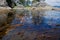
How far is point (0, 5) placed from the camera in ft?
212

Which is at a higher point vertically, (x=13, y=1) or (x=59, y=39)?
(x=59, y=39)

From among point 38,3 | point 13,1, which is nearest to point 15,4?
point 13,1

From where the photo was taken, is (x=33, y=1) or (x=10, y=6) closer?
(x=10, y=6)

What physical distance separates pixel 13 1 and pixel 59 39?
5298cm

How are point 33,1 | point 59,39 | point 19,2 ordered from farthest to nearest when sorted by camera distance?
point 33,1 < point 19,2 < point 59,39

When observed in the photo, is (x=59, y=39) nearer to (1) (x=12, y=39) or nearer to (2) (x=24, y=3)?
(1) (x=12, y=39)

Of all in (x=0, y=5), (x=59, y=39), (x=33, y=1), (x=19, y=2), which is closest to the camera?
(x=59, y=39)

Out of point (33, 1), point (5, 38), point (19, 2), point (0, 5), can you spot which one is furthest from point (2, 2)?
point (5, 38)

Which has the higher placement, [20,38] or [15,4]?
[20,38]

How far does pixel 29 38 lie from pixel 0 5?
5090 centimetres

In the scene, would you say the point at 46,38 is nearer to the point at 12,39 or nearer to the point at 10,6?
the point at 12,39

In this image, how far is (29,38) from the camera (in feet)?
51.8

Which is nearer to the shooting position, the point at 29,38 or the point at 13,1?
the point at 29,38

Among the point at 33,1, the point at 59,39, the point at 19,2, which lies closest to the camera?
the point at 59,39
